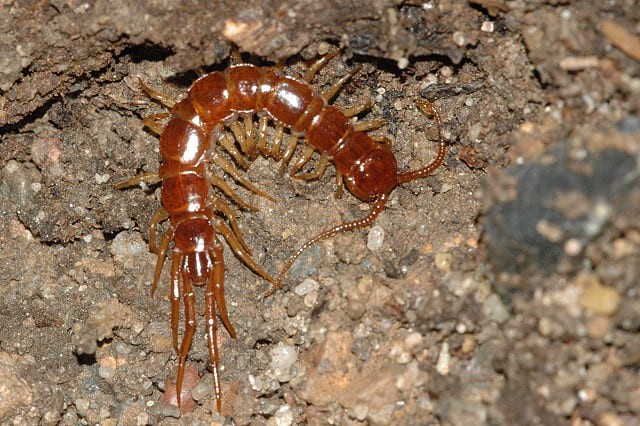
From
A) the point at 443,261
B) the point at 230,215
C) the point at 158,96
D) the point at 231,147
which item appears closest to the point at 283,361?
the point at 230,215

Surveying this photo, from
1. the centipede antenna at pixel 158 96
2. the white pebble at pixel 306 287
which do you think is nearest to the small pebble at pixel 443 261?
the white pebble at pixel 306 287

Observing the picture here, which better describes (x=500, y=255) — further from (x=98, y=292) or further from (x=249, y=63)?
(x=98, y=292)

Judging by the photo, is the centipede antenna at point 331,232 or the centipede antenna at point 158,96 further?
the centipede antenna at point 158,96

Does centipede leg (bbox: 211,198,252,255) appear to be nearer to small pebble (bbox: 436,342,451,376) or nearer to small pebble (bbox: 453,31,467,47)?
small pebble (bbox: 436,342,451,376)

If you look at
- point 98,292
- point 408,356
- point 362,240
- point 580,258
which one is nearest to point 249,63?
point 362,240

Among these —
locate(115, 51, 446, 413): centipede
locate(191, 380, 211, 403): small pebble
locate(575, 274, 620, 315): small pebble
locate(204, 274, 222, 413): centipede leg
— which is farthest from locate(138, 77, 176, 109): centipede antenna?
locate(575, 274, 620, 315): small pebble

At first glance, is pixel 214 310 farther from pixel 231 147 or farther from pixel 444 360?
pixel 444 360

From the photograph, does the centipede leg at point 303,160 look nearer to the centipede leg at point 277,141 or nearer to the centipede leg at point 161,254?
the centipede leg at point 277,141
